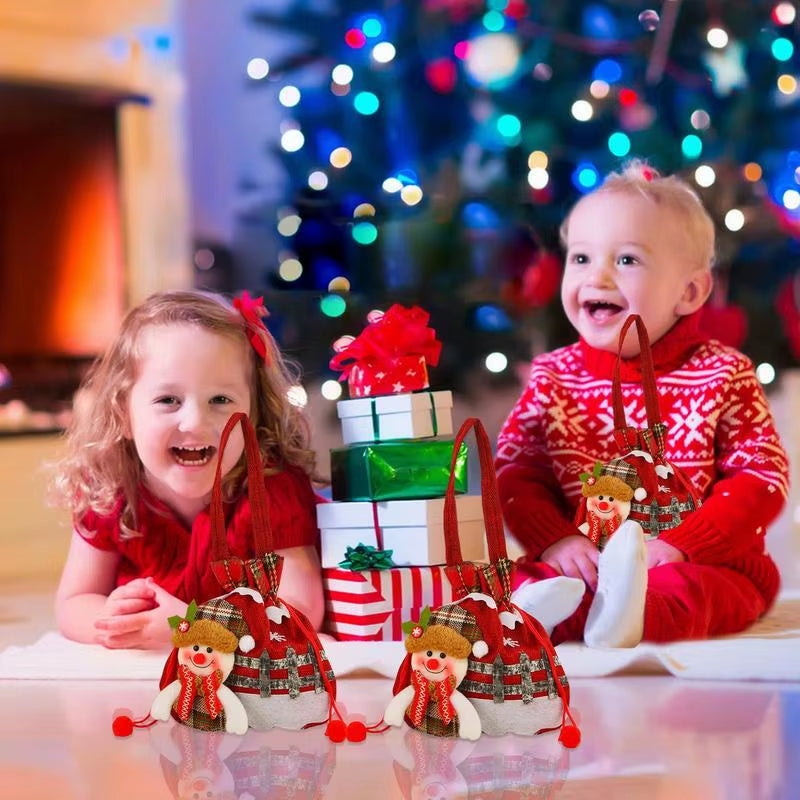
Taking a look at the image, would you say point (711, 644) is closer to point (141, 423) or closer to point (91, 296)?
point (141, 423)

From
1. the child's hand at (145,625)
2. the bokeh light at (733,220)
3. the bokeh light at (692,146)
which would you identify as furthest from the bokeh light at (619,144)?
the child's hand at (145,625)

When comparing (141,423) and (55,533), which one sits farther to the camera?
(55,533)

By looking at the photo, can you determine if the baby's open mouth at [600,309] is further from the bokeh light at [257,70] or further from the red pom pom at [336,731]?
the bokeh light at [257,70]

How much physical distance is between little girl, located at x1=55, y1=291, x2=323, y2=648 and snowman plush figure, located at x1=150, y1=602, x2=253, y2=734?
38 cm

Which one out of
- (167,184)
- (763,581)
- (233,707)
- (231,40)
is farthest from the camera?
A: (231,40)

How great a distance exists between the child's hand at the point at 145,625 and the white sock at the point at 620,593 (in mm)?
500

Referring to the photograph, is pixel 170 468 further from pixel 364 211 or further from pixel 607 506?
pixel 364 211

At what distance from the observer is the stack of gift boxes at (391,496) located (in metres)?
1.54

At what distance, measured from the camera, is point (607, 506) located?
1.41 metres

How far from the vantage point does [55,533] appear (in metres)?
3.02

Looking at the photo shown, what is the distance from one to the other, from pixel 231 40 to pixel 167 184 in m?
0.59

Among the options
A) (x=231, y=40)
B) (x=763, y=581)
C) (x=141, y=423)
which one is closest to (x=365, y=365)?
(x=141, y=423)

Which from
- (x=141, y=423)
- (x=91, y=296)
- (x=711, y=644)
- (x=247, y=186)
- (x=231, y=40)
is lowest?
(x=711, y=644)

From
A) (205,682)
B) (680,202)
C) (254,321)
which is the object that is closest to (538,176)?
(680,202)
